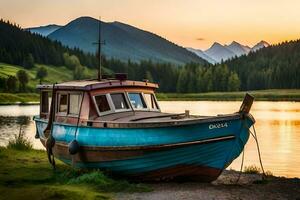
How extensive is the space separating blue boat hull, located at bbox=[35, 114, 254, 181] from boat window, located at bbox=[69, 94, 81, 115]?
1.44 m

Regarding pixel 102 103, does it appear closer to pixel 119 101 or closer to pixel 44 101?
pixel 119 101

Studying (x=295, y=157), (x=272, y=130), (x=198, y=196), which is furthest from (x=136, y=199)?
(x=272, y=130)

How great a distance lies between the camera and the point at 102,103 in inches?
742

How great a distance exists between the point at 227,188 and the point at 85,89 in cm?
647

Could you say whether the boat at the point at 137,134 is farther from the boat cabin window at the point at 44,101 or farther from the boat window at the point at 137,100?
the boat cabin window at the point at 44,101

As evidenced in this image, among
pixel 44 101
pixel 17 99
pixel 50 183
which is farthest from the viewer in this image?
pixel 17 99

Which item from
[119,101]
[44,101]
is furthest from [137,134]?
[44,101]

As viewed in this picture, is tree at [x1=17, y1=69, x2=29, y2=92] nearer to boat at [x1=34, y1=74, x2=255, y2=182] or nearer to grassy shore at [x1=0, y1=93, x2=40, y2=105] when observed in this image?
grassy shore at [x1=0, y1=93, x2=40, y2=105]

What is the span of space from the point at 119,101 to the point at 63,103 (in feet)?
8.79

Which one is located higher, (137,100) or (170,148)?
(137,100)

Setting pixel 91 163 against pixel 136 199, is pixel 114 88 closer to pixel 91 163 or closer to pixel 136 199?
pixel 91 163

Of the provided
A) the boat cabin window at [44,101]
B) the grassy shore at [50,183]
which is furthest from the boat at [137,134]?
the boat cabin window at [44,101]

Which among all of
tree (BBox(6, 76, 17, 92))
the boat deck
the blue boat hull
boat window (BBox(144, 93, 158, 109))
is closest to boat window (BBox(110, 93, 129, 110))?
the boat deck

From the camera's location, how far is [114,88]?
749 inches
